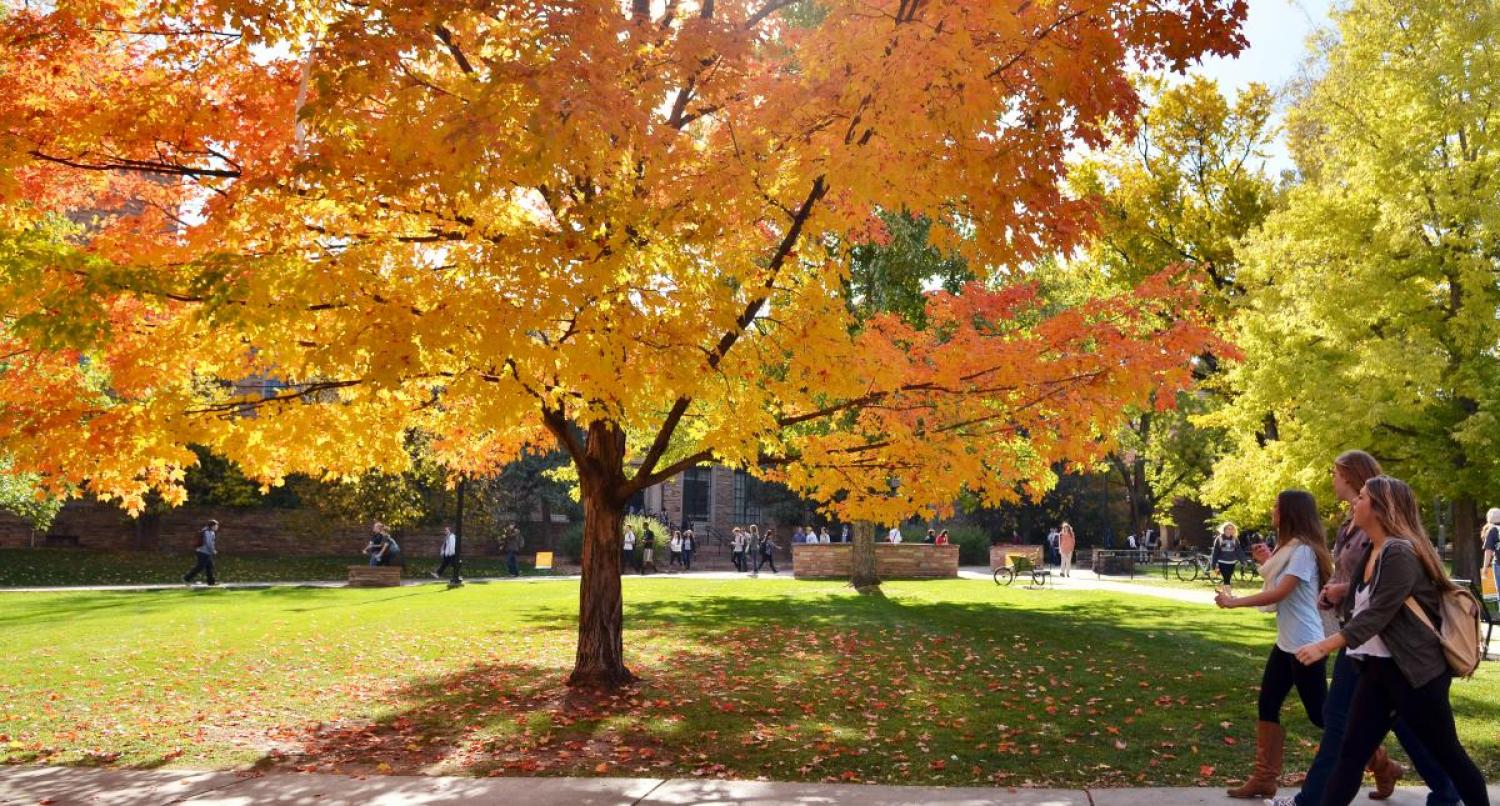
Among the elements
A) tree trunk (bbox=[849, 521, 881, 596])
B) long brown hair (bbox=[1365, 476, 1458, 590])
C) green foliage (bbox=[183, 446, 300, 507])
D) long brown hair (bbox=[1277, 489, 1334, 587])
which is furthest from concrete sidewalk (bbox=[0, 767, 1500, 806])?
green foliage (bbox=[183, 446, 300, 507])

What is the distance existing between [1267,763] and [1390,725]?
1.03 metres

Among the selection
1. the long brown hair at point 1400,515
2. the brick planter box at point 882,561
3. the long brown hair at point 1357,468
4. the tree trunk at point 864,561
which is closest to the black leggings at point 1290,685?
the long brown hair at point 1357,468

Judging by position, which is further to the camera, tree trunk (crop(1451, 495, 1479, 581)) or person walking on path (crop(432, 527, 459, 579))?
person walking on path (crop(432, 527, 459, 579))

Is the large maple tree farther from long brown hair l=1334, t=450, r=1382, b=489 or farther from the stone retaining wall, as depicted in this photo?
the stone retaining wall

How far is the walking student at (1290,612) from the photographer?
540cm

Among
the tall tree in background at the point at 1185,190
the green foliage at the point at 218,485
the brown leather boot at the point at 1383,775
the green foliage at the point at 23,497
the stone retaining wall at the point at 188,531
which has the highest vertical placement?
the tall tree in background at the point at 1185,190

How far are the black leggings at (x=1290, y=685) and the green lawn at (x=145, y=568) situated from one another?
27.4 metres

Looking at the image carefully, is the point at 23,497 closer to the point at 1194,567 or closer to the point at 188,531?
the point at 188,531

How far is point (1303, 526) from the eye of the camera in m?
5.56

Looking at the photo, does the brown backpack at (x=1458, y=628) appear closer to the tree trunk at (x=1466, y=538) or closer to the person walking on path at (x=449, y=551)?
the tree trunk at (x=1466, y=538)

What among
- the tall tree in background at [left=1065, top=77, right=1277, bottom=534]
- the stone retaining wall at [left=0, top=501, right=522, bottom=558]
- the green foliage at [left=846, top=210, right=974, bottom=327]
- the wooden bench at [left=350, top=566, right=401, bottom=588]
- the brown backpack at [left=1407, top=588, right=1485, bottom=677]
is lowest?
the wooden bench at [left=350, top=566, right=401, bottom=588]

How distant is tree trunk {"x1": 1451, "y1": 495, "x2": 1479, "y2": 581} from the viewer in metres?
19.4

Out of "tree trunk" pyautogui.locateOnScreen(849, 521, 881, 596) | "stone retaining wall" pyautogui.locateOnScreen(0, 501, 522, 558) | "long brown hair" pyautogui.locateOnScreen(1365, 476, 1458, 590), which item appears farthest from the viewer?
"stone retaining wall" pyautogui.locateOnScreen(0, 501, 522, 558)

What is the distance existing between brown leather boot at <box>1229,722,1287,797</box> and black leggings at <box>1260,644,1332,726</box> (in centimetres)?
7
